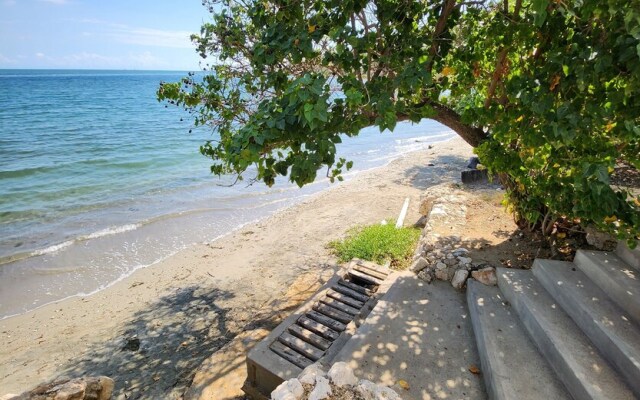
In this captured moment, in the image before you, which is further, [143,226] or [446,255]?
[143,226]

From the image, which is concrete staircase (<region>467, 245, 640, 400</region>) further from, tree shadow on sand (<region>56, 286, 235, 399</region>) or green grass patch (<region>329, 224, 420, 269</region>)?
tree shadow on sand (<region>56, 286, 235, 399</region>)

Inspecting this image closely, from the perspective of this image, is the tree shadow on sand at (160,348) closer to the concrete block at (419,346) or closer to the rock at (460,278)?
the concrete block at (419,346)

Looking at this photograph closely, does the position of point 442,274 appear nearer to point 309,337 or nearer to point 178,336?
point 309,337

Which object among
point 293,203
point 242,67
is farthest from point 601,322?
point 293,203

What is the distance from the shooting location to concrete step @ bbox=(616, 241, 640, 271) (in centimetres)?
362

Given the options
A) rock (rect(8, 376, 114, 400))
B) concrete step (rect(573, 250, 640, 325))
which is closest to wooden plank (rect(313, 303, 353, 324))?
rock (rect(8, 376, 114, 400))

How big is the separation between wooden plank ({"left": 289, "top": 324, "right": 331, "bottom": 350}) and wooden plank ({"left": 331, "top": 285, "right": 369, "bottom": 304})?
3.23ft

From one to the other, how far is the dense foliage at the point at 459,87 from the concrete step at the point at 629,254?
0.32 metres

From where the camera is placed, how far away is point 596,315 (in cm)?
315

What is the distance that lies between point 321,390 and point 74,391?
8.57 ft

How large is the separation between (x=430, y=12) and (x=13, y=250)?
989cm

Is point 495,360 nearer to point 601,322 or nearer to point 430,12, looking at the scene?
point 601,322

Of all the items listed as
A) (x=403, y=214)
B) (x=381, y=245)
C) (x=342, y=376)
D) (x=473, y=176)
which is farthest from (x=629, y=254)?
(x=473, y=176)

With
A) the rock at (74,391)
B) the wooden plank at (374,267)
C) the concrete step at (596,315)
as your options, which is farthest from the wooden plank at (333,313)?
the rock at (74,391)
